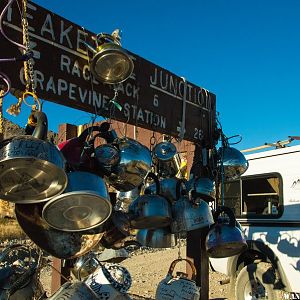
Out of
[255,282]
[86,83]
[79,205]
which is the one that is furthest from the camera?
[255,282]

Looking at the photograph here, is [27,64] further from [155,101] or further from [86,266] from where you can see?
[86,266]

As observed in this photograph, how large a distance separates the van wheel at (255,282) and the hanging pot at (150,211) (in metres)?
3.05

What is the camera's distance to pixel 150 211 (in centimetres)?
249

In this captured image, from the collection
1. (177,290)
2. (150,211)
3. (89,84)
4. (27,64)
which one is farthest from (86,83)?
(177,290)

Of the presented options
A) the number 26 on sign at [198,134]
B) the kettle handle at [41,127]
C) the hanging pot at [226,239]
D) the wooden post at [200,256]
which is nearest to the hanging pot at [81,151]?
the kettle handle at [41,127]

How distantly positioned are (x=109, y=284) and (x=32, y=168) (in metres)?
0.62

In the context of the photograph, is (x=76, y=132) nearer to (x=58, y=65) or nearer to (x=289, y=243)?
(x=58, y=65)

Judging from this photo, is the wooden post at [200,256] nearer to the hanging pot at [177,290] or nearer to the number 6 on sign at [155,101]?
the hanging pot at [177,290]

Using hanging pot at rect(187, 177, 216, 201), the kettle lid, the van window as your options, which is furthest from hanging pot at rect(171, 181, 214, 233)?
the van window

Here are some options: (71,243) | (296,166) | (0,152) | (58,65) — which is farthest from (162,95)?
(296,166)

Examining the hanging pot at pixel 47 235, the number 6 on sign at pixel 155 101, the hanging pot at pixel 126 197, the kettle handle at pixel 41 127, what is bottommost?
the hanging pot at pixel 47 235

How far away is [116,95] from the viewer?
257 centimetres

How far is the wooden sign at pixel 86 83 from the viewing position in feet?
7.13

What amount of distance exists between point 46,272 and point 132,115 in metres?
6.29
